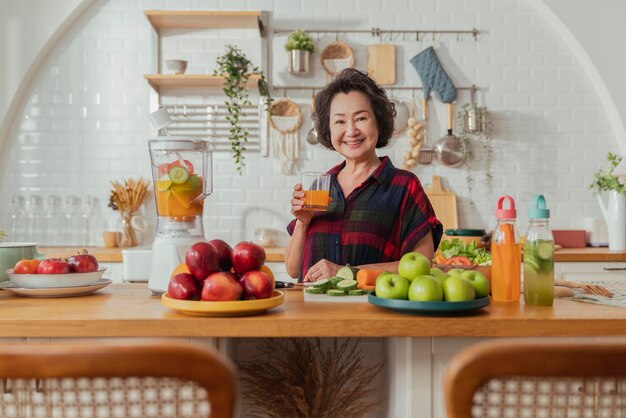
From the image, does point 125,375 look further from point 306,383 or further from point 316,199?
point 316,199

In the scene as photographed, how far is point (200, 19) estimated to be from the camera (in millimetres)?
4242

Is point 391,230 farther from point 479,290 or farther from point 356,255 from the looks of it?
point 479,290

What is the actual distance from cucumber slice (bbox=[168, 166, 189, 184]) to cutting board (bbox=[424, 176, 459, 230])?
2.74m

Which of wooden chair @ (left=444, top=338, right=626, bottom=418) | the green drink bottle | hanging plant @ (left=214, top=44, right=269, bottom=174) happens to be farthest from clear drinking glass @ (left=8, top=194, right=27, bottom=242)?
wooden chair @ (left=444, top=338, right=626, bottom=418)

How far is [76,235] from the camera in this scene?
14.3 feet

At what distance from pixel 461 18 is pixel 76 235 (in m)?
3.08

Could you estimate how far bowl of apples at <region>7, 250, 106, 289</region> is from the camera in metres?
1.86

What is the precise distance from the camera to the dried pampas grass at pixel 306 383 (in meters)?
1.70

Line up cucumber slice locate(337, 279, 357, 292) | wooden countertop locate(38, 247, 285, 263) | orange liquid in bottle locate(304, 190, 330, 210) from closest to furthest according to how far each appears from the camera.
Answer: cucumber slice locate(337, 279, 357, 292) < orange liquid in bottle locate(304, 190, 330, 210) < wooden countertop locate(38, 247, 285, 263)

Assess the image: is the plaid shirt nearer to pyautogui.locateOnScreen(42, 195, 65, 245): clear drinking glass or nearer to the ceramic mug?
the ceramic mug

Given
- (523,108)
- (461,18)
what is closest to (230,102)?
(461,18)

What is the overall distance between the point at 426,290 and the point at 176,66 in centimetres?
311

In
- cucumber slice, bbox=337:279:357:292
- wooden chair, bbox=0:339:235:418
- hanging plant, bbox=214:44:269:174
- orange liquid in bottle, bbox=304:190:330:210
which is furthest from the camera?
hanging plant, bbox=214:44:269:174

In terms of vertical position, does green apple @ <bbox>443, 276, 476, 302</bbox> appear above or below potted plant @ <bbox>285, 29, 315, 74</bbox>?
below
